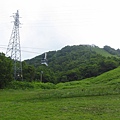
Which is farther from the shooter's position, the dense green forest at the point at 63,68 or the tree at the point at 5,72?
the dense green forest at the point at 63,68

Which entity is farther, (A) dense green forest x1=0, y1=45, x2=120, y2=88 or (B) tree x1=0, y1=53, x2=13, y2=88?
(A) dense green forest x1=0, y1=45, x2=120, y2=88

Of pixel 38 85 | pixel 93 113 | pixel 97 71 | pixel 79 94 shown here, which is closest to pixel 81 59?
pixel 97 71

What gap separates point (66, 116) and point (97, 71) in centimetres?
9832

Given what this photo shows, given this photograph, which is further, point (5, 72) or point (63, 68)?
point (63, 68)

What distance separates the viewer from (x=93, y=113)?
21.2 meters

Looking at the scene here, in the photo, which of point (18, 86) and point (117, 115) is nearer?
point (117, 115)

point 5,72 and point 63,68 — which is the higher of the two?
point 63,68

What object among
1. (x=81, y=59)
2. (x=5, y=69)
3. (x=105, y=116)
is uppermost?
(x=81, y=59)

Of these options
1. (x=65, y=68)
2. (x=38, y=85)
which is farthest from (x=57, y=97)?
(x=65, y=68)

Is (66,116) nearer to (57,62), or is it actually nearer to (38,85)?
(38,85)

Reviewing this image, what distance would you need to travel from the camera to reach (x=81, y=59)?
155000mm

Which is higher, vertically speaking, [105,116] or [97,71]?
[97,71]

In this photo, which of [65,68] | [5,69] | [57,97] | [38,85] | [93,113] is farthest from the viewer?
[65,68]

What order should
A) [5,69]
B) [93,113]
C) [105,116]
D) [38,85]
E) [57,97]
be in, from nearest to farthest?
1. [105,116]
2. [93,113]
3. [57,97]
4. [5,69]
5. [38,85]
